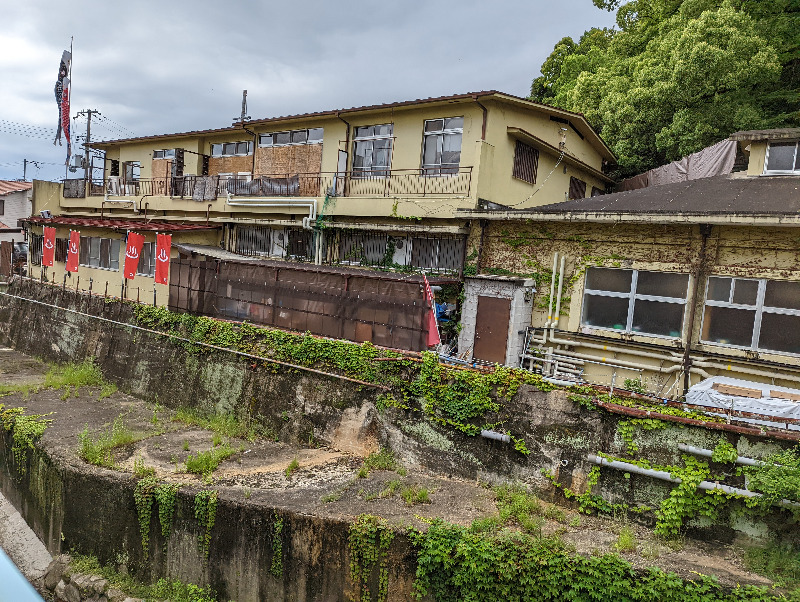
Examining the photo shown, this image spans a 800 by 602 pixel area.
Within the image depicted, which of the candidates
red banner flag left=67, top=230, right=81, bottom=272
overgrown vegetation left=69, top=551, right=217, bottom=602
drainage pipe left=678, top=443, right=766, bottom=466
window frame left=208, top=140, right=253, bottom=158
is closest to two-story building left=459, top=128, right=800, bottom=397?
drainage pipe left=678, top=443, right=766, bottom=466

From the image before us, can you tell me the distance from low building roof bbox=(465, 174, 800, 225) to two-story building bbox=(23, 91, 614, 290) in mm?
2285

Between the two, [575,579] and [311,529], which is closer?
[575,579]

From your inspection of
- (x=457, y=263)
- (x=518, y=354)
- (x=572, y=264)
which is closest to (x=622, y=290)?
(x=572, y=264)

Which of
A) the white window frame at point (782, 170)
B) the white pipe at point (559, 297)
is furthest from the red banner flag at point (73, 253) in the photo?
the white window frame at point (782, 170)

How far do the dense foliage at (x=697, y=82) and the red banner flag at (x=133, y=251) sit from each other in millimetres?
20367

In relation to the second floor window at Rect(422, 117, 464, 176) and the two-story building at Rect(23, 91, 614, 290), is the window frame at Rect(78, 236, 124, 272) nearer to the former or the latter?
the two-story building at Rect(23, 91, 614, 290)

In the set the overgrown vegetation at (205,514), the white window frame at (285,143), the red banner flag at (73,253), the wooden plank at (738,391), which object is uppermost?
the white window frame at (285,143)

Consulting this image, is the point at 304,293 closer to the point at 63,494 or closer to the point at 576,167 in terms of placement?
the point at 63,494

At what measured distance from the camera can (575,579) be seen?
8.25 m

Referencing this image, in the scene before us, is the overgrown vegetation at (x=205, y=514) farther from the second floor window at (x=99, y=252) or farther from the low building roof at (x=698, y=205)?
the second floor window at (x=99, y=252)

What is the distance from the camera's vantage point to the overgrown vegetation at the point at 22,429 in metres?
14.1

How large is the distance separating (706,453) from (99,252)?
23.9 meters

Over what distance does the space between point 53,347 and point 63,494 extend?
11.9 metres

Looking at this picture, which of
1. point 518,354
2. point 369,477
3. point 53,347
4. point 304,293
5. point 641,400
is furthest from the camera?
point 53,347
